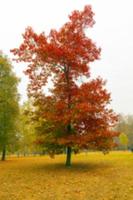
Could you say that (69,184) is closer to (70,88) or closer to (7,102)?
(70,88)

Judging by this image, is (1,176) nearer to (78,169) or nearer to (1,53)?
(78,169)

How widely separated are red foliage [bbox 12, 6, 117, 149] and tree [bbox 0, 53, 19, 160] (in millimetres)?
15634

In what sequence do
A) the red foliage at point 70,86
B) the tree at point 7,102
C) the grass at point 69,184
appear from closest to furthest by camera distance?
1. the grass at point 69,184
2. the red foliage at point 70,86
3. the tree at point 7,102

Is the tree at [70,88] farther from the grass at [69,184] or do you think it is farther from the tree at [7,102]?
the tree at [7,102]

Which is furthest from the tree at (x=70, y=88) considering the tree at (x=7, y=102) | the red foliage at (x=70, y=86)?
the tree at (x=7, y=102)

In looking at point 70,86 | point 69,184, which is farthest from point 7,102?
point 69,184

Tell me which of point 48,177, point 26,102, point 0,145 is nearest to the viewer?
point 48,177

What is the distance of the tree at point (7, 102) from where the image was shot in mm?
48312

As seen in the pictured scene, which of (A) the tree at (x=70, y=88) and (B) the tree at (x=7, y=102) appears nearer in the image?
(A) the tree at (x=70, y=88)

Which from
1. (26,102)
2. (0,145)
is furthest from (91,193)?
(26,102)

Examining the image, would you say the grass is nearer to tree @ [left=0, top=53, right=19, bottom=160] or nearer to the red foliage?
the red foliage

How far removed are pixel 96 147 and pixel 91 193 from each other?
11.6 metres

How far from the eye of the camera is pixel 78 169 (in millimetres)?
31656

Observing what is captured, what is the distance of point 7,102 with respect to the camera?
48.5 metres
